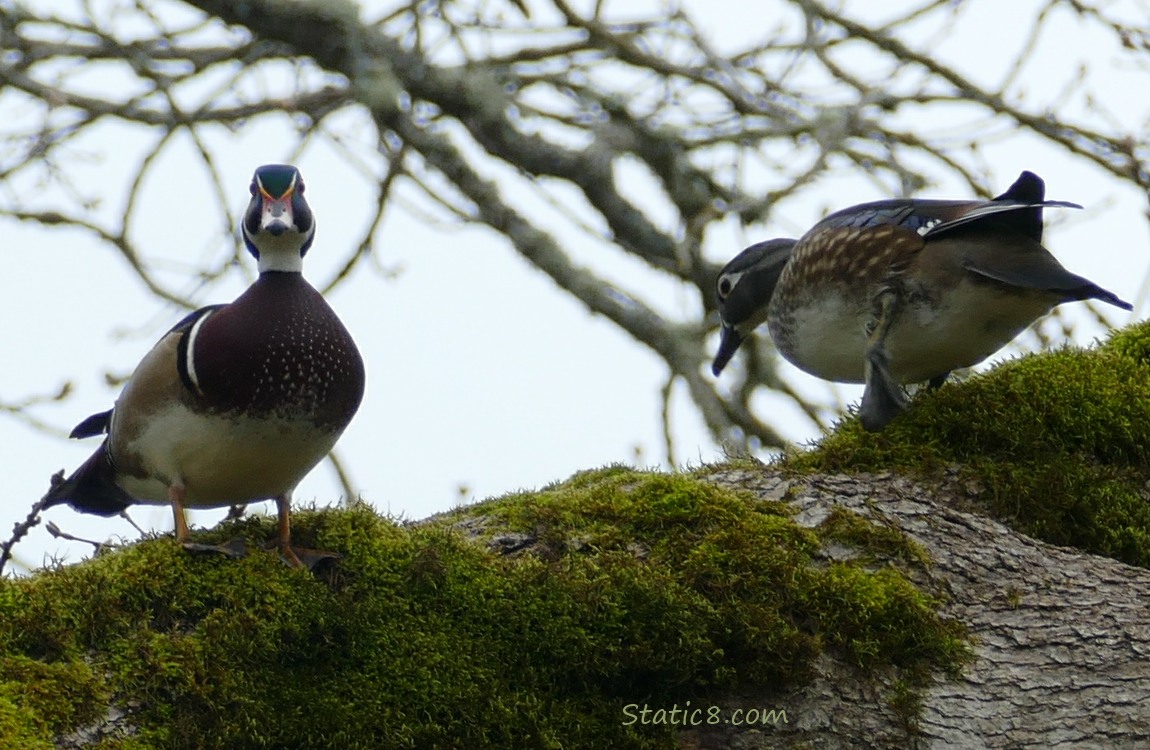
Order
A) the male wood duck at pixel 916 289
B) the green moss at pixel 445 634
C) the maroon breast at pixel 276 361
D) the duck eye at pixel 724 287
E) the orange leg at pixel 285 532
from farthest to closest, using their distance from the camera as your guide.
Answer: the duck eye at pixel 724 287 → the male wood duck at pixel 916 289 → the maroon breast at pixel 276 361 → the orange leg at pixel 285 532 → the green moss at pixel 445 634

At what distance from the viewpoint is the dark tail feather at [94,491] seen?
3.50m

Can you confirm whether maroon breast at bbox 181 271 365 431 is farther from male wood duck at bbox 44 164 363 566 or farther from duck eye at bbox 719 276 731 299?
duck eye at bbox 719 276 731 299

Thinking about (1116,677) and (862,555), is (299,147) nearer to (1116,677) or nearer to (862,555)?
(862,555)

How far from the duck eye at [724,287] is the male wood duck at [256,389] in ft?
7.54

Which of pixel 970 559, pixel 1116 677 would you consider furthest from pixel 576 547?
pixel 1116 677

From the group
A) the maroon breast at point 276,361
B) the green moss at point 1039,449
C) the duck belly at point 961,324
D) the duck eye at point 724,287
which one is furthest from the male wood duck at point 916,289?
the maroon breast at point 276,361

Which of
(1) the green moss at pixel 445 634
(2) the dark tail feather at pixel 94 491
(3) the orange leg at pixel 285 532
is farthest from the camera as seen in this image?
(2) the dark tail feather at pixel 94 491

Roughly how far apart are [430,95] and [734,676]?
13.6ft

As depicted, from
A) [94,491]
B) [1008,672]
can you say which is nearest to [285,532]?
[94,491]

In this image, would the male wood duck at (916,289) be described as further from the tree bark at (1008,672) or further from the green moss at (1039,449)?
the tree bark at (1008,672)

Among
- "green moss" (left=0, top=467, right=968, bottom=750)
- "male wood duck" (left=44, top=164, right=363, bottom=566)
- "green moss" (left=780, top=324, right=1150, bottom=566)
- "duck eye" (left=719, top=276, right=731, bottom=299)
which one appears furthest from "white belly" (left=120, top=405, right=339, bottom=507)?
"duck eye" (left=719, top=276, right=731, bottom=299)

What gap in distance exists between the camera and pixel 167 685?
2.35 m

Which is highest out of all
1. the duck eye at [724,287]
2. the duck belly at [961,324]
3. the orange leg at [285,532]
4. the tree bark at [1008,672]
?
the duck eye at [724,287]

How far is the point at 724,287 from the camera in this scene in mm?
5285
